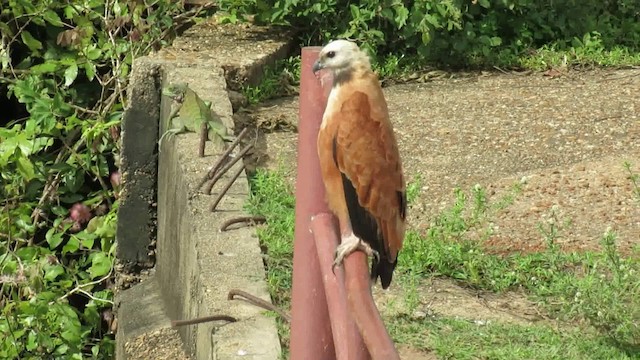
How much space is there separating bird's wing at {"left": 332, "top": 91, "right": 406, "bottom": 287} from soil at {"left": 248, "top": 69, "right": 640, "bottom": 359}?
1454 millimetres

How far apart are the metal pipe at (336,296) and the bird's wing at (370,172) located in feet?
0.27

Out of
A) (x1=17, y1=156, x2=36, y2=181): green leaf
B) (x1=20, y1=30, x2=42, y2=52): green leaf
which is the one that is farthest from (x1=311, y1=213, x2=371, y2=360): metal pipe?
(x1=20, y1=30, x2=42, y2=52): green leaf

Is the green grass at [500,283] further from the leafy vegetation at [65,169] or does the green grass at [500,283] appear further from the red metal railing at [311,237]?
the leafy vegetation at [65,169]

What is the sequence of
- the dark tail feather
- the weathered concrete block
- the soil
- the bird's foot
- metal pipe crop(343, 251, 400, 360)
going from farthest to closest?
the weathered concrete block
the soil
the dark tail feather
the bird's foot
metal pipe crop(343, 251, 400, 360)

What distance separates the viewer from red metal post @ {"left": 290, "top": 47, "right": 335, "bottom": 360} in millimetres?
1885

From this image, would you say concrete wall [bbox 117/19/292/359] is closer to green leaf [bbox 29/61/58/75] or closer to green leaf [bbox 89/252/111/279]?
green leaf [bbox 89/252/111/279]

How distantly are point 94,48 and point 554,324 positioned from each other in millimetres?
3665

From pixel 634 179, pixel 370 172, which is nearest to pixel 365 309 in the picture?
pixel 370 172

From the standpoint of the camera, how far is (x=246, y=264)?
12.0 feet

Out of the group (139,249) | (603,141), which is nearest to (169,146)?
(139,249)

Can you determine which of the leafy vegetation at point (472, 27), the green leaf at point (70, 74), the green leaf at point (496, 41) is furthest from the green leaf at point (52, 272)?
the green leaf at point (496, 41)

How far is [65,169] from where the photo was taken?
6273mm

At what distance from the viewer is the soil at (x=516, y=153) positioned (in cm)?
455

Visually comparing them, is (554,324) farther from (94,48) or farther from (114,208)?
(94,48)
